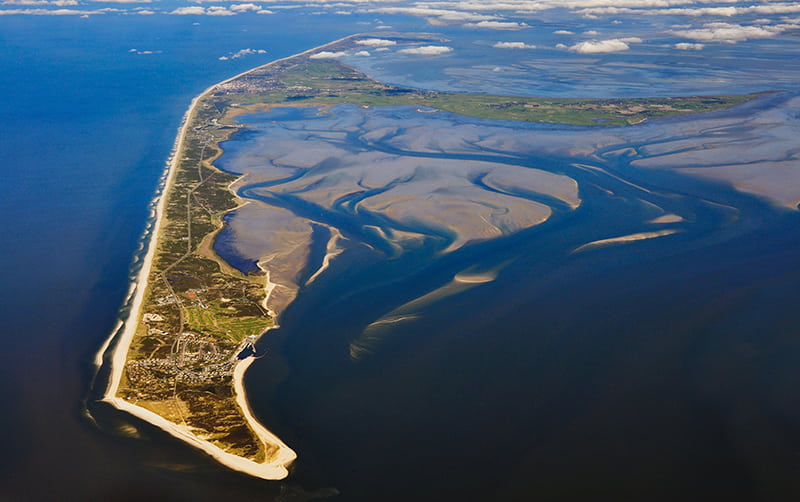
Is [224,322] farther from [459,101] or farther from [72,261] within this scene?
[459,101]

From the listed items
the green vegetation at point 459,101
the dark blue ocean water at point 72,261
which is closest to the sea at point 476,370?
the dark blue ocean water at point 72,261

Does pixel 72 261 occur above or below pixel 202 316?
below

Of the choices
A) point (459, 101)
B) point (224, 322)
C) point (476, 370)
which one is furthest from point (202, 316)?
point (459, 101)

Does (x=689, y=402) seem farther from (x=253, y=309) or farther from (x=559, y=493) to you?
(x=253, y=309)

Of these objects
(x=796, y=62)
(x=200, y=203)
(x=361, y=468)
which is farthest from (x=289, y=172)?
(x=796, y=62)

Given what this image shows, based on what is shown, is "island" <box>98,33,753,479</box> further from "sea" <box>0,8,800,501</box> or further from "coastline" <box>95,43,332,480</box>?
"sea" <box>0,8,800,501</box>

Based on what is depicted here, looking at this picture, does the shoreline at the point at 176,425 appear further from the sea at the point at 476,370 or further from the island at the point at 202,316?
the sea at the point at 476,370

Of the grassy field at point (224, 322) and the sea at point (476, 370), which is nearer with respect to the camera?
the sea at point (476, 370)

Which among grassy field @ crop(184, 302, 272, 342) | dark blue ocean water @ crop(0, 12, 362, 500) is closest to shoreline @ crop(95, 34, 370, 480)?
dark blue ocean water @ crop(0, 12, 362, 500)
